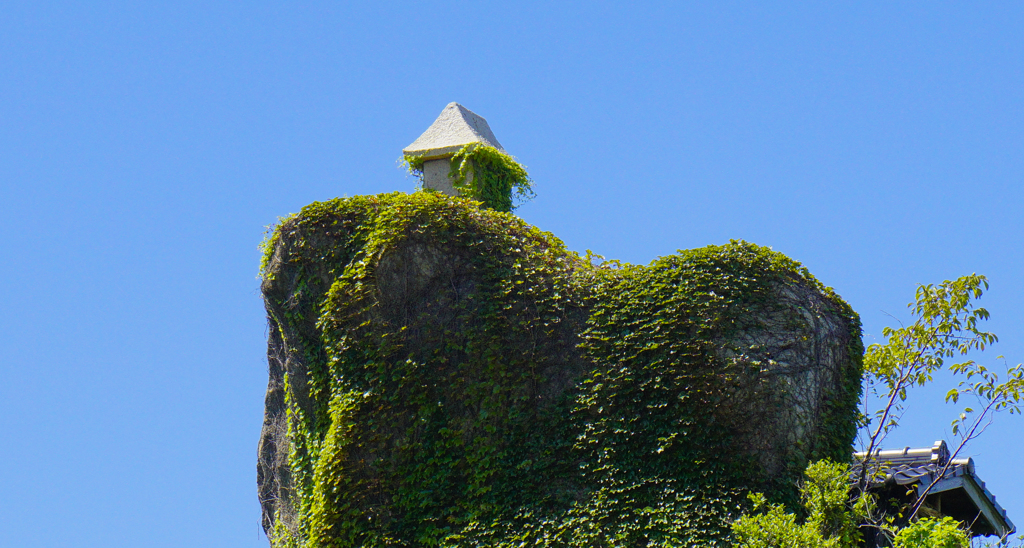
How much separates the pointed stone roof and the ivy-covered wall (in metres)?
4.70

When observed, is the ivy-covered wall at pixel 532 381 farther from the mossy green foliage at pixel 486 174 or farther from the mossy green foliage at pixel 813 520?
the mossy green foliage at pixel 486 174

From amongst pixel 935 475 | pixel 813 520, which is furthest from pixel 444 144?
pixel 813 520

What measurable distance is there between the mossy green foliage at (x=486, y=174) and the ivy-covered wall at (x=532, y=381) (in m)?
4.25

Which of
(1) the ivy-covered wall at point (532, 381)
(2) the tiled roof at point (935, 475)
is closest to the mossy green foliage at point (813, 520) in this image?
(1) the ivy-covered wall at point (532, 381)

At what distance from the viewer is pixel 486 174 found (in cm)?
1927

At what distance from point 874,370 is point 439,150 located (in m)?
9.75

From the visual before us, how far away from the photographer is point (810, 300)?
43.1 feet

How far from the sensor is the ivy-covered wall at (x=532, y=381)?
40.3 feet

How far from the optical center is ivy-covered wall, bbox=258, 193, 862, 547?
40.3ft

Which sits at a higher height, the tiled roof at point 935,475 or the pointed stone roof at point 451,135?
the pointed stone roof at point 451,135

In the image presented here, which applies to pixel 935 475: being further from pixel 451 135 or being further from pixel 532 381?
pixel 451 135

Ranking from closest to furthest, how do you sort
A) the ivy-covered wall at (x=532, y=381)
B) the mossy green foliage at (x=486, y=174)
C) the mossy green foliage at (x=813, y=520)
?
1. the mossy green foliage at (x=813, y=520)
2. the ivy-covered wall at (x=532, y=381)
3. the mossy green foliage at (x=486, y=174)

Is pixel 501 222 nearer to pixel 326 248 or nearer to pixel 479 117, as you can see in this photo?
pixel 326 248

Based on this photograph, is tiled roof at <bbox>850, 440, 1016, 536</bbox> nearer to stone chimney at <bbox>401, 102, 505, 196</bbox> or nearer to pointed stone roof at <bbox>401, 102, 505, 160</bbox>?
stone chimney at <bbox>401, 102, 505, 196</bbox>
